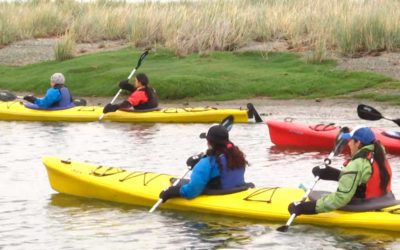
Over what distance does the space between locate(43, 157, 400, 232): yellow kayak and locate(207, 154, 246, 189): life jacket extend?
0.10 m

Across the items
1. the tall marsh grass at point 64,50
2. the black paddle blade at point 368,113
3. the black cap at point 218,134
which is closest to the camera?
the black cap at point 218,134

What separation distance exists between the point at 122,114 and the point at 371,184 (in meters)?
9.42

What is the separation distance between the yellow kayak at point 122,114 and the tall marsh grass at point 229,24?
4967mm

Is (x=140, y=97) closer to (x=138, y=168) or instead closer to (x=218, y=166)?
(x=138, y=168)

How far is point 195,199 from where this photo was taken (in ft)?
37.5

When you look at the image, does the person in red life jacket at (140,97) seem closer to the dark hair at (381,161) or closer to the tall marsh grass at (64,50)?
the tall marsh grass at (64,50)

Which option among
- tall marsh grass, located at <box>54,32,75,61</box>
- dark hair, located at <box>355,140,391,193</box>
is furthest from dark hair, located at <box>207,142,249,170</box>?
tall marsh grass, located at <box>54,32,75,61</box>

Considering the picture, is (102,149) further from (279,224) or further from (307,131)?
(279,224)

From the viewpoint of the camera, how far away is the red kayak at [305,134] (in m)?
15.8

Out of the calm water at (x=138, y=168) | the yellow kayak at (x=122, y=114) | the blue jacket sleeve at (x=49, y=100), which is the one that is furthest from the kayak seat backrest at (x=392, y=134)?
the blue jacket sleeve at (x=49, y=100)

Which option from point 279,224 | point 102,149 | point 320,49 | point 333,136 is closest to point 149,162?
point 102,149

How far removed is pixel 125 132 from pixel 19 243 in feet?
25.7

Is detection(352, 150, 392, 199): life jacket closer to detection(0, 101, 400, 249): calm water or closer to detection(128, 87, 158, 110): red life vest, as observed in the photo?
detection(0, 101, 400, 249): calm water

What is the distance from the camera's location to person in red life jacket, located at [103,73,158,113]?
18.8 meters
